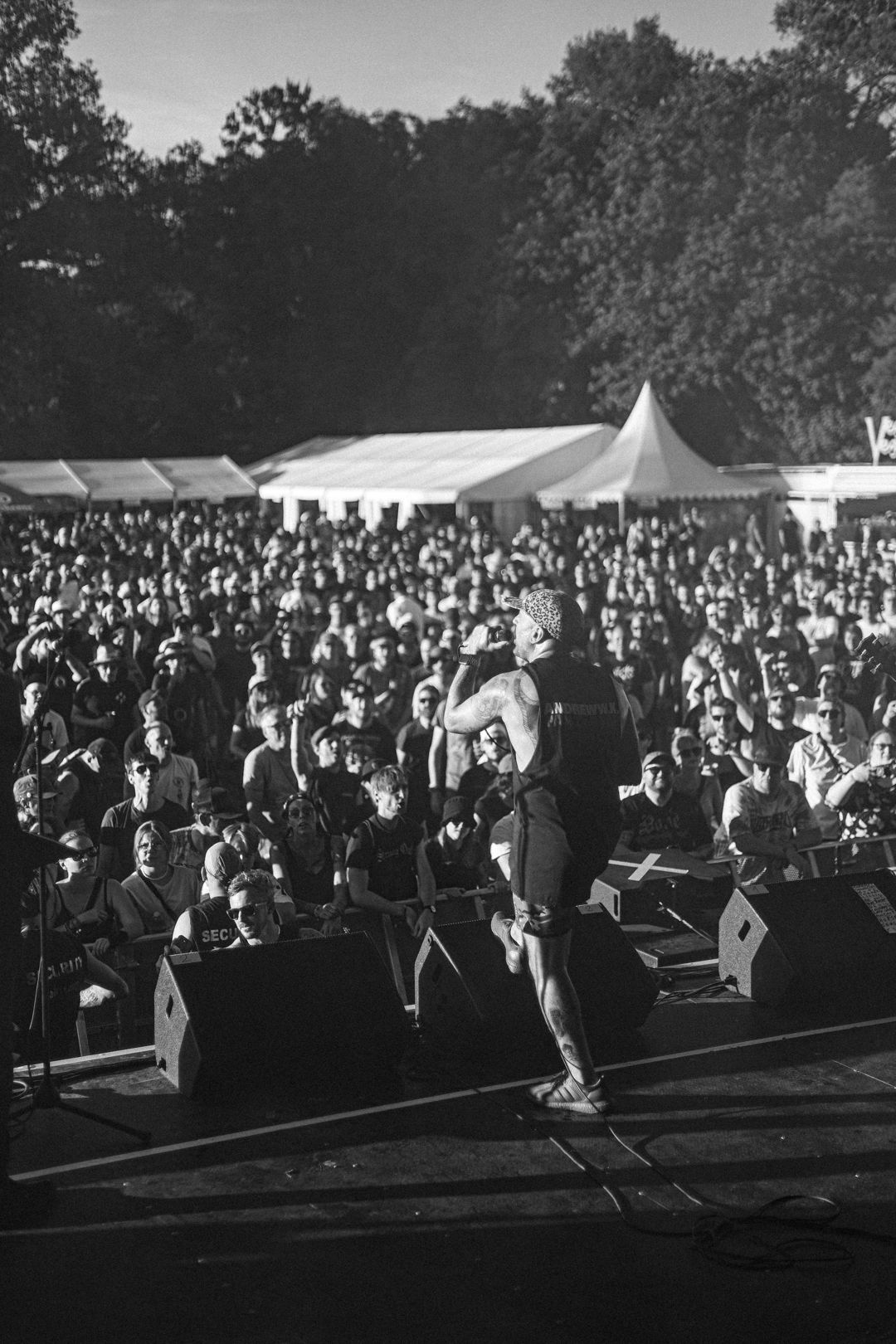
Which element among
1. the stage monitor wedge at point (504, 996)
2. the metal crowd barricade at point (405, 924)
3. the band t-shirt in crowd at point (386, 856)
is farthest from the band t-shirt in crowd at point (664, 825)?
the stage monitor wedge at point (504, 996)

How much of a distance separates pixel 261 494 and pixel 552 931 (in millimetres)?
33116

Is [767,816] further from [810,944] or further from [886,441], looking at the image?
[886,441]

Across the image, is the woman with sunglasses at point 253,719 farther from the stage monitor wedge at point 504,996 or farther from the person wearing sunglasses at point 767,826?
the stage monitor wedge at point 504,996

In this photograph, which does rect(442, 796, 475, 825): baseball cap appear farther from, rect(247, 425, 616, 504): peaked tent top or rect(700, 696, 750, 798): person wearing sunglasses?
rect(247, 425, 616, 504): peaked tent top

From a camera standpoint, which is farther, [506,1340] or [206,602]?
[206,602]

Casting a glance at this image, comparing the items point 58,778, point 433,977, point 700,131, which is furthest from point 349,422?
point 433,977

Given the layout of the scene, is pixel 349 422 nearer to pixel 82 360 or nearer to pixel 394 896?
pixel 82 360

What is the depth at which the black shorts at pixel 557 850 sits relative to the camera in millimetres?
4789

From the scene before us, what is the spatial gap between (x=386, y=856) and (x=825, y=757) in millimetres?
3490

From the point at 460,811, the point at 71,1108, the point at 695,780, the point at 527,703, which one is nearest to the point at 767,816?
the point at 695,780

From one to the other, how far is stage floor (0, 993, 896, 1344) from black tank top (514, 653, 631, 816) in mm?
1056

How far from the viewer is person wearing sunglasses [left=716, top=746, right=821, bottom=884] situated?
26.3 ft

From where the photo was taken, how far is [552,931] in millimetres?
4805

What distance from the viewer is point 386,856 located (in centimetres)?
739
